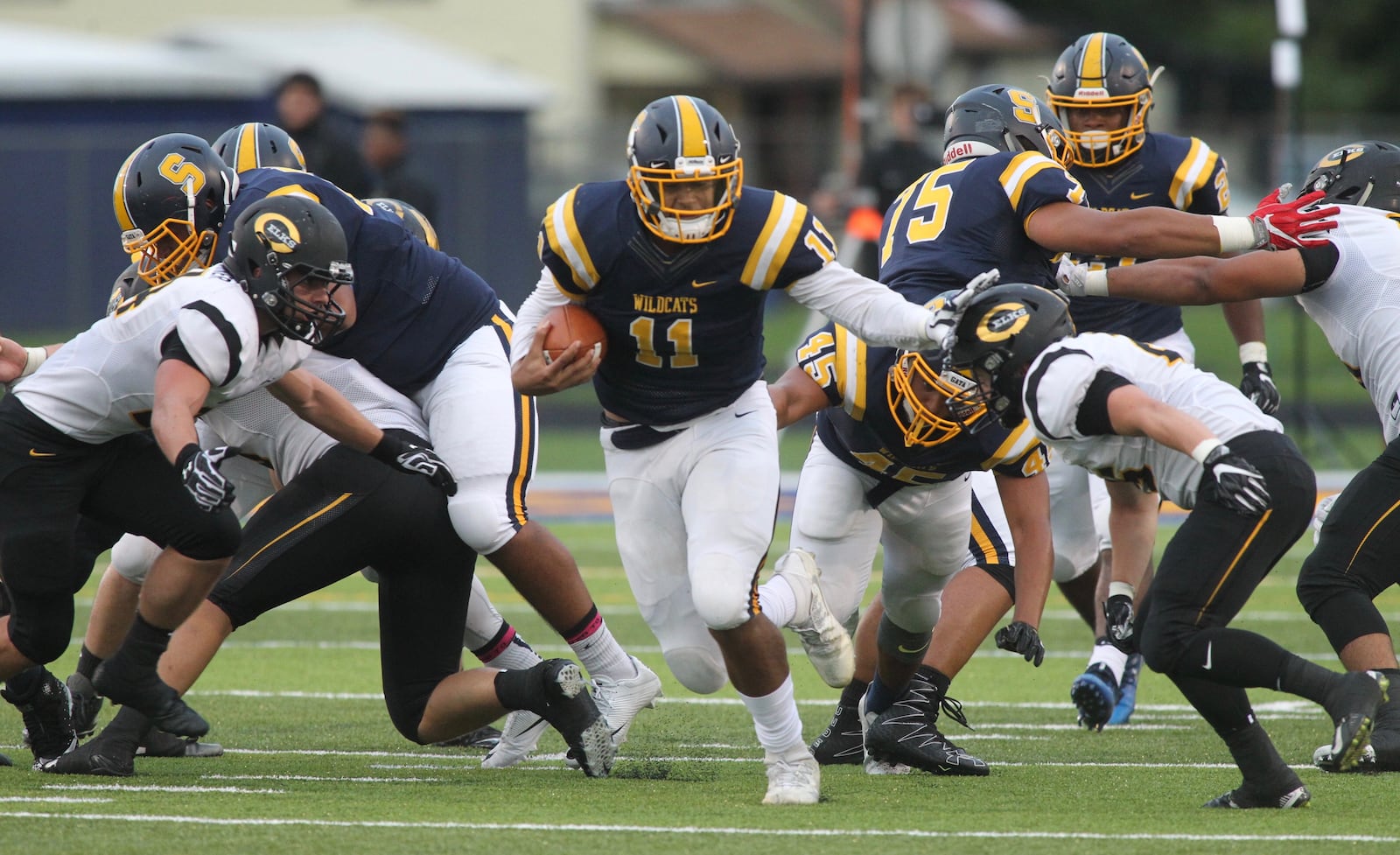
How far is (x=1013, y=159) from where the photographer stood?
5465mm

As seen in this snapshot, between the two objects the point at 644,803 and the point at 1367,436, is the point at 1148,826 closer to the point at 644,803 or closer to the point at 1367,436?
the point at 644,803

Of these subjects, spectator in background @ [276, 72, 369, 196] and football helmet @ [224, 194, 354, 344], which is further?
spectator in background @ [276, 72, 369, 196]

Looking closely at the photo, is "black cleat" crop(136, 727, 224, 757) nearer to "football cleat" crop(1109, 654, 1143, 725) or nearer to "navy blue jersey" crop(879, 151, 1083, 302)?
"navy blue jersey" crop(879, 151, 1083, 302)

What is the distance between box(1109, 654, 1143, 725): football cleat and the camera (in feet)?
20.1

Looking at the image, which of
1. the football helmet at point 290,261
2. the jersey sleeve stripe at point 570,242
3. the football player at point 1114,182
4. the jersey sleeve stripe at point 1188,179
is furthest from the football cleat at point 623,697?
the jersey sleeve stripe at point 1188,179

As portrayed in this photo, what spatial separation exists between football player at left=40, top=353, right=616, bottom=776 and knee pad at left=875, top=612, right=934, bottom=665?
0.88 meters

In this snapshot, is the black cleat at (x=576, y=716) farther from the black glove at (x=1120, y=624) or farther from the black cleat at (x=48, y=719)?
the black glove at (x=1120, y=624)

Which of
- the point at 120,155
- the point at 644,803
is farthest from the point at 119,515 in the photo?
the point at 120,155

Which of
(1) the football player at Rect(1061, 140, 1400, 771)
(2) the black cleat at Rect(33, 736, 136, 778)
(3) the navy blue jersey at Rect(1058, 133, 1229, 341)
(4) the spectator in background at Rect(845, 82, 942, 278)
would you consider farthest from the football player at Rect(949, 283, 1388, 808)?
(4) the spectator in background at Rect(845, 82, 942, 278)

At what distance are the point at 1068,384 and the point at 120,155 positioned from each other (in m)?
16.2

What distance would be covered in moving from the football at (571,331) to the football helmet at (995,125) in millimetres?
1453

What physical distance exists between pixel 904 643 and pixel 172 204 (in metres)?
2.36

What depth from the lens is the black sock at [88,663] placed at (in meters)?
5.45

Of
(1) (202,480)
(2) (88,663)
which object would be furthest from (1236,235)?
(2) (88,663)
